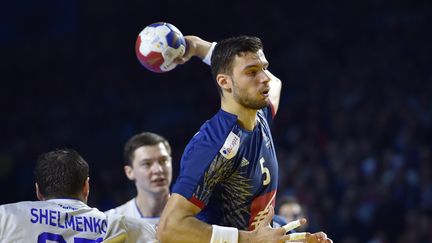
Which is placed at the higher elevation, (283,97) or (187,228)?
(283,97)

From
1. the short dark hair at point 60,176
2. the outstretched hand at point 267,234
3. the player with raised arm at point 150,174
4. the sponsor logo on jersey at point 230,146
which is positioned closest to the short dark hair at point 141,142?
the player with raised arm at point 150,174

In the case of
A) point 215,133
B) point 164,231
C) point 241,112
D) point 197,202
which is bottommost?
point 164,231

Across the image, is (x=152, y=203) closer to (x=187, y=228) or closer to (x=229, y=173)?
(x=229, y=173)

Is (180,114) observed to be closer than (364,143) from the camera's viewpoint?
No

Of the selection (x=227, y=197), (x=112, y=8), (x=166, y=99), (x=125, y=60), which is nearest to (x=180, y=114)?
(x=166, y=99)

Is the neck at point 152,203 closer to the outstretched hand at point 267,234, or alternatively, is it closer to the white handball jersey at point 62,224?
the white handball jersey at point 62,224

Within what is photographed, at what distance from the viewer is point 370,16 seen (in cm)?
1527

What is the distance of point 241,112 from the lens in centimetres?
494

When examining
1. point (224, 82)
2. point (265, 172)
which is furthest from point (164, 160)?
point (224, 82)

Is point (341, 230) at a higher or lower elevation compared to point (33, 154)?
lower

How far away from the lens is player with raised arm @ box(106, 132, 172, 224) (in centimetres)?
703

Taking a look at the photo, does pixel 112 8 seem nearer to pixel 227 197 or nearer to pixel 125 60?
pixel 125 60

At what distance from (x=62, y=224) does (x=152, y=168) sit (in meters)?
2.35

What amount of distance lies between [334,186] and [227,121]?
6.89 metres
